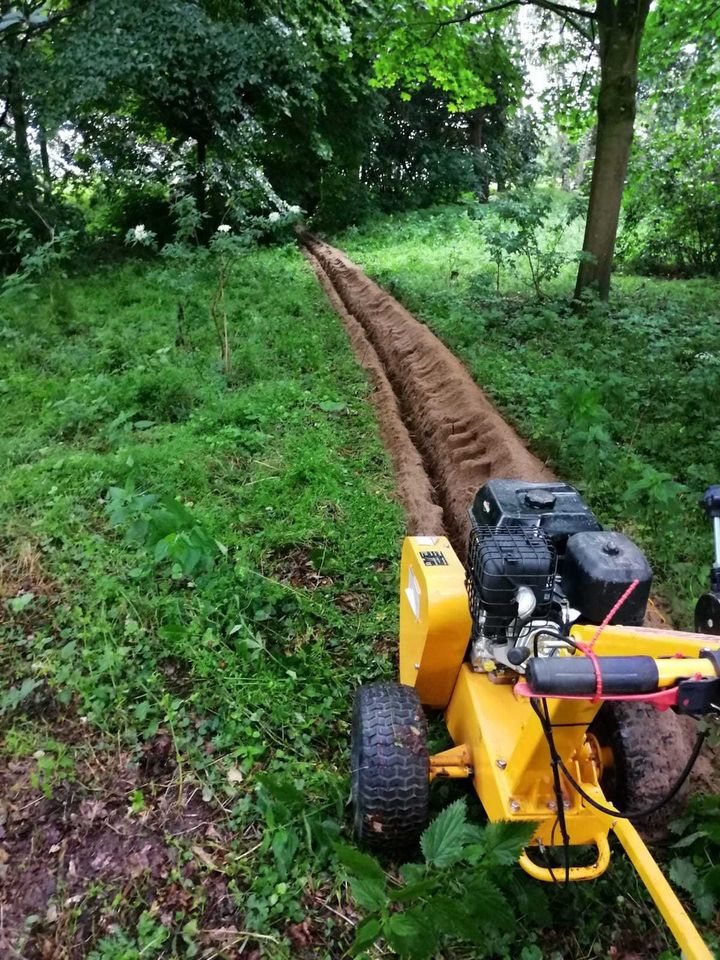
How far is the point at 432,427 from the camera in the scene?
6770mm

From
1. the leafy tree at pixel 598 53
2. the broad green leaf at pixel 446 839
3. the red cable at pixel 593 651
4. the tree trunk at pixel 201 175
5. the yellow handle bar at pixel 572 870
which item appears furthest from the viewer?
the tree trunk at pixel 201 175

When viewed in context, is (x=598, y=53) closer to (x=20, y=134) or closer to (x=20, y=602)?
(x=20, y=602)

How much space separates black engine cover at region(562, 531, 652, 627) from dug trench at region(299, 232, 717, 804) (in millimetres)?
620

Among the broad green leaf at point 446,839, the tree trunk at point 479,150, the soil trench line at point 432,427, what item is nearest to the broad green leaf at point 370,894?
the broad green leaf at point 446,839

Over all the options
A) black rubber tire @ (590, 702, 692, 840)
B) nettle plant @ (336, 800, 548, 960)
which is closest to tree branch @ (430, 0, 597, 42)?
black rubber tire @ (590, 702, 692, 840)

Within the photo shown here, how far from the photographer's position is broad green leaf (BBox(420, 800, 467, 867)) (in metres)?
2.12

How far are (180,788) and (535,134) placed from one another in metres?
28.3

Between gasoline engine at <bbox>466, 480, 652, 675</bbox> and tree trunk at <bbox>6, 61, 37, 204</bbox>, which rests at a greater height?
tree trunk at <bbox>6, 61, 37, 204</bbox>

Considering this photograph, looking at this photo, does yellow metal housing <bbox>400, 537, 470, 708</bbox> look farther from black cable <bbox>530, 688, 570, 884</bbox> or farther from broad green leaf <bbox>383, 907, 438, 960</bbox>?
broad green leaf <bbox>383, 907, 438, 960</bbox>

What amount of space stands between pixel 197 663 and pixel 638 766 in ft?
7.14

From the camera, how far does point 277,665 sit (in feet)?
12.0

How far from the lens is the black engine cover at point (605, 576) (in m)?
2.42

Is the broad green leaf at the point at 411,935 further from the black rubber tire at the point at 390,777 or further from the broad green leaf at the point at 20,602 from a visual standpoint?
the broad green leaf at the point at 20,602

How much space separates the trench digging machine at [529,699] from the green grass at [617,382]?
59.3 inches
